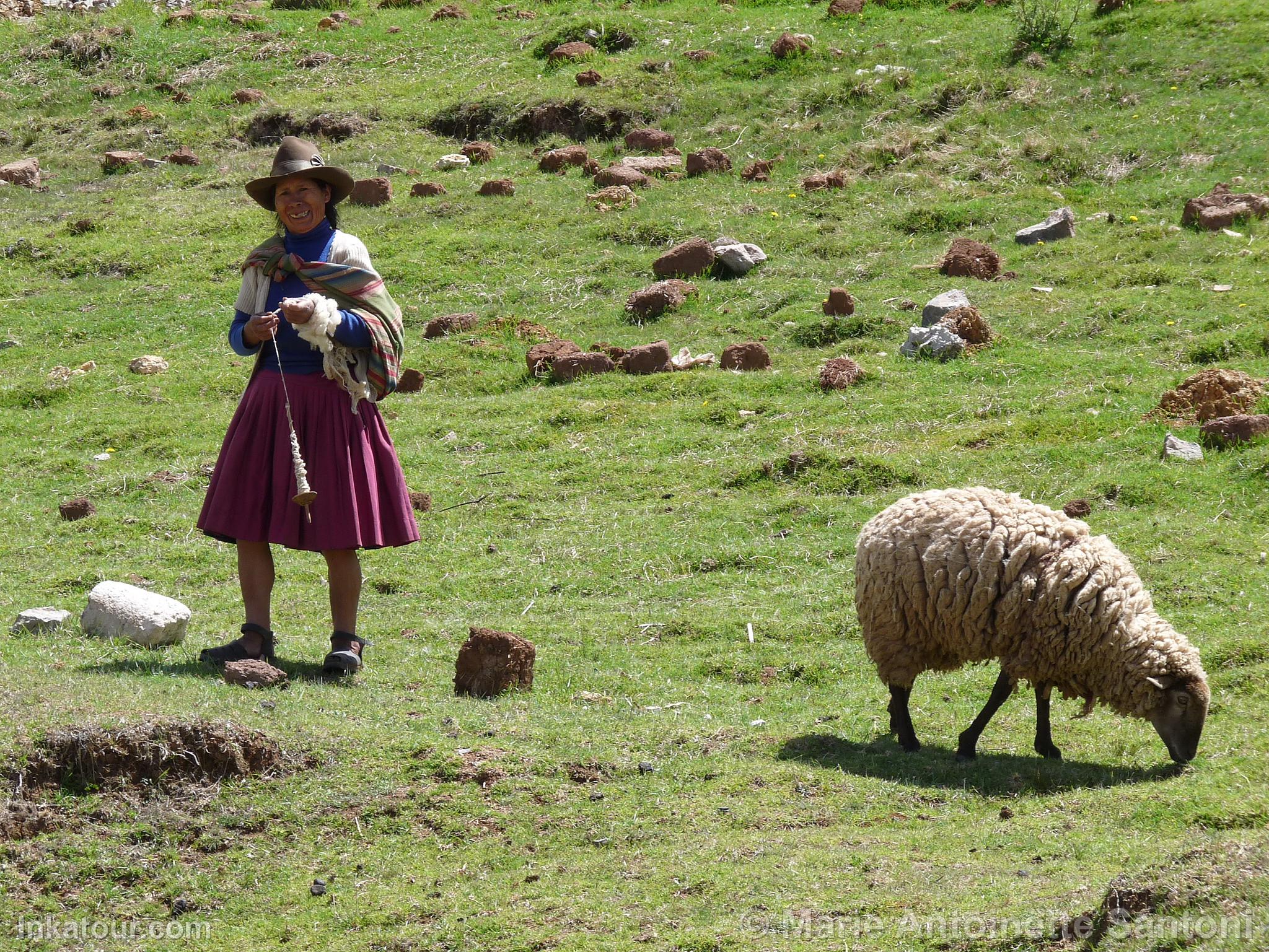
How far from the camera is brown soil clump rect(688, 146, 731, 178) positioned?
20.9m

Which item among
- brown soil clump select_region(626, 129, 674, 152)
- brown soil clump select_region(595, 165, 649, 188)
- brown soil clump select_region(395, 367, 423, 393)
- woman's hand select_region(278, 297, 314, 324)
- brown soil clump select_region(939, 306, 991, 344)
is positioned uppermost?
brown soil clump select_region(626, 129, 674, 152)

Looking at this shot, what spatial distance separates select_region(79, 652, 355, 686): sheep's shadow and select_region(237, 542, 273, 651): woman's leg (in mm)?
278

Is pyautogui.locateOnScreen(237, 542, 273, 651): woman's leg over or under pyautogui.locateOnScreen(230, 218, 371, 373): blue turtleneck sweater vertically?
under

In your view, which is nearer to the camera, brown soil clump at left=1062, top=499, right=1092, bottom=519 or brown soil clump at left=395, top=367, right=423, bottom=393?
brown soil clump at left=1062, top=499, right=1092, bottom=519

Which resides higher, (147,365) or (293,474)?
(293,474)

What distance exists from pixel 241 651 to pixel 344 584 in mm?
702

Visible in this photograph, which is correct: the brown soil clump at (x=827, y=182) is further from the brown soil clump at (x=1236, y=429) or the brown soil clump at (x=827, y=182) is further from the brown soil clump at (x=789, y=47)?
the brown soil clump at (x=1236, y=429)

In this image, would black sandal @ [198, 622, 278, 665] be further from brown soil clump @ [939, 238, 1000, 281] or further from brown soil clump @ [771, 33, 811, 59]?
brown soil clump @ [771, 33, 811, 59]

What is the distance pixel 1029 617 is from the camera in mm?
7480

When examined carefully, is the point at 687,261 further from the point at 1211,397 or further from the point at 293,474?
the point at 293,474

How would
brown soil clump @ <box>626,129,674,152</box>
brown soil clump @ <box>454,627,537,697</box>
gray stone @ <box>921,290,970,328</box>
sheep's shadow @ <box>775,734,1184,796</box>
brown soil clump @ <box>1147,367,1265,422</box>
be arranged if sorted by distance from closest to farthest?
sheep's shadow @ <box>775,734,1184,796</box>, brown soil clump @ <box>454,627,537,697</box>, brown soil clump @ <box>1147,367,1265,422</box>, gray stone @ <box>921,290,970,328</box>, brown soil clump @ <box>626,129,674,152</box>

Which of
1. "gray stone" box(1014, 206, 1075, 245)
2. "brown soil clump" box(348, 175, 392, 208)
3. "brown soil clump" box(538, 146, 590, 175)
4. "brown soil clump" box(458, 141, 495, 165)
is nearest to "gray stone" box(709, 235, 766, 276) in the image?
"gray stone" box(1014, 206, 1075, 245)

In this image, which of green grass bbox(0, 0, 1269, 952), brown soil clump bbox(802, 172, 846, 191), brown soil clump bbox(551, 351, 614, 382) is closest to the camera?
green grass bbox(0, 0, 1269, 952)

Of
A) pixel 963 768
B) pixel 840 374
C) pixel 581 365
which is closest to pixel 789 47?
pixel 581 365
